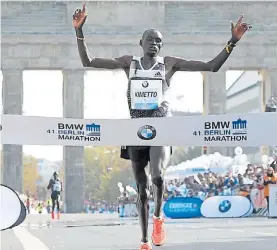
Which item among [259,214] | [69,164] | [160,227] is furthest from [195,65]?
[69,164]

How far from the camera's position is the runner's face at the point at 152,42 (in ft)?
29.0

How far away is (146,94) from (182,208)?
2057 cm

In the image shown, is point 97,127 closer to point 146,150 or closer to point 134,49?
point 146,150

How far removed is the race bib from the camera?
8883 mm

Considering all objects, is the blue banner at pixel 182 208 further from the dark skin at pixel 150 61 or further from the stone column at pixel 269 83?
the stone column at pixel 269 83

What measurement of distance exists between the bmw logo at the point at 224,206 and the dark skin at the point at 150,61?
19385 millimetres

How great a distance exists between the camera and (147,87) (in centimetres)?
890

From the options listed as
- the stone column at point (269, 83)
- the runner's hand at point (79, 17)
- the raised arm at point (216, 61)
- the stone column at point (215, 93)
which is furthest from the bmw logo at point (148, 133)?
the stone column at point (215, 93)

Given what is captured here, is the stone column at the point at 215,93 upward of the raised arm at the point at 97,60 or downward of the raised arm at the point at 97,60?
upward

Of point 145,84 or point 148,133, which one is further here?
point 148,133

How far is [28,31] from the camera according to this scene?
6191 centimetres

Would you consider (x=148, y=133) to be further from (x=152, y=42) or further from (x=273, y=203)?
(x=273, y=203)

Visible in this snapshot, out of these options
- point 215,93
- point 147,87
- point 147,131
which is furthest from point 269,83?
point 147,87

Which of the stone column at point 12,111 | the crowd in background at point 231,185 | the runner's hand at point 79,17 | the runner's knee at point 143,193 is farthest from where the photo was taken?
the stone column at point 12,111
